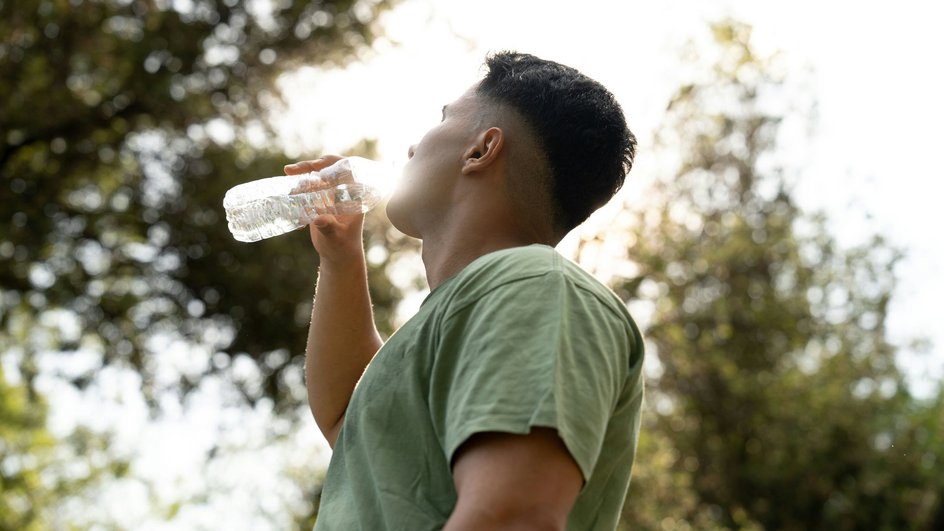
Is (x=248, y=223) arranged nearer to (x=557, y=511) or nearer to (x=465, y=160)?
(x=465, y=160)

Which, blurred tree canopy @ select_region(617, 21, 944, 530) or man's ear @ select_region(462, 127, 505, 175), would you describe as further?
blurred tree canopy @ select_region(617, 21, 944, 530)

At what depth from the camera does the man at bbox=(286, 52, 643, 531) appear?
139cm

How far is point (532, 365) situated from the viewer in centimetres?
142

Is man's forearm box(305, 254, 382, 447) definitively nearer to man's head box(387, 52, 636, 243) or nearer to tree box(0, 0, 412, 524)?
man's head box(387, 52, 636, 243)

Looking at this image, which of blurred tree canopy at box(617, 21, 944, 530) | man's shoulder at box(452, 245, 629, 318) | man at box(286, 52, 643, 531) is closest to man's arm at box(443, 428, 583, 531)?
man at box(286, 52, 643, 531)

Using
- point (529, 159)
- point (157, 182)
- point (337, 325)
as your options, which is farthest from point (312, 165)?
point (157, 182)

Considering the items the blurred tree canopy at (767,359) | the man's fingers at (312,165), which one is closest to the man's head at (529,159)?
the man's fingers at (312,165)

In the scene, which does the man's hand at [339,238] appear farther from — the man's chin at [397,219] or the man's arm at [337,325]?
the man's chin at [397,219]

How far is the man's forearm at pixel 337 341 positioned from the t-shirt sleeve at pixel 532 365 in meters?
0.73

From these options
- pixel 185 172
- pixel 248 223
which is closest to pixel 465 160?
pixel 248 223

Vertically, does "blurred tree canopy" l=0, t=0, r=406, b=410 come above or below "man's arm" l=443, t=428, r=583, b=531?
below

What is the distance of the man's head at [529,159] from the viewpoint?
1.94 metres

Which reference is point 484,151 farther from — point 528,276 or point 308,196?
point 308,196

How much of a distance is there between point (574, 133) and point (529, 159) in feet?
0.27
